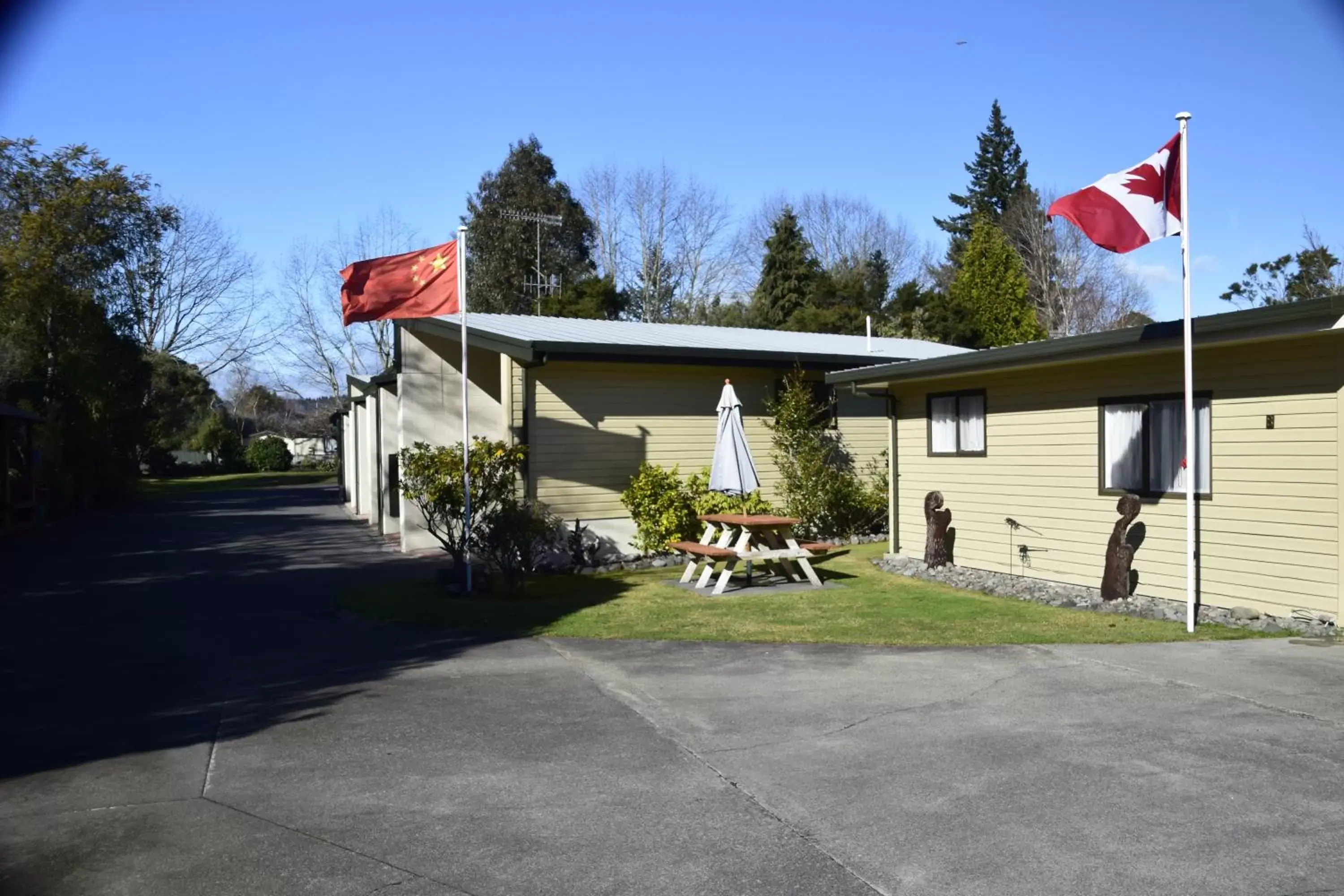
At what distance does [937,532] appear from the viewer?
14.0 metres

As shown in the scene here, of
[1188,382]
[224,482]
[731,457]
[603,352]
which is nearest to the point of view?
[1188,382]

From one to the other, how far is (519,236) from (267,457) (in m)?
24.4

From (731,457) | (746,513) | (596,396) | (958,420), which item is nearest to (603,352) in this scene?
(596,396)

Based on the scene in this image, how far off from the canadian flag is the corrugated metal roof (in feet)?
14.4

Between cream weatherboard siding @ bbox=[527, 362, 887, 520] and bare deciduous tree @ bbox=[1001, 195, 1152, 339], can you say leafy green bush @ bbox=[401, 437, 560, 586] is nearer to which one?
cream weatherboard siding @ bbox=[527, 362, 887, 520]

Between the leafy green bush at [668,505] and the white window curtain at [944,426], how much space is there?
2.89m

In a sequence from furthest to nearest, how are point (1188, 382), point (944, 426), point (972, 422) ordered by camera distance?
1. point (944, 426)
2. point (972, 422)
3. point (1188, 382)

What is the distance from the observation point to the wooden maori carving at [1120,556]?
430 inches

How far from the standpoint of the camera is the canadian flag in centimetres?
971

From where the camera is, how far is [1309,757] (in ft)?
18.8

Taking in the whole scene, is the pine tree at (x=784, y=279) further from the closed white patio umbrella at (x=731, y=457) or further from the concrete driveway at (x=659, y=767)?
the concrete driveway at (x=659, y=767)

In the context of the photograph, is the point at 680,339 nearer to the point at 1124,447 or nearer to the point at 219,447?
the point at 1124,447

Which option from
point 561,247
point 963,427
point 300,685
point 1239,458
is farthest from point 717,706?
point 561,247

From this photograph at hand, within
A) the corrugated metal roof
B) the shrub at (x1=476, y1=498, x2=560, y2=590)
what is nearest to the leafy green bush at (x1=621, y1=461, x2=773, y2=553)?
the corrugated metal roof
